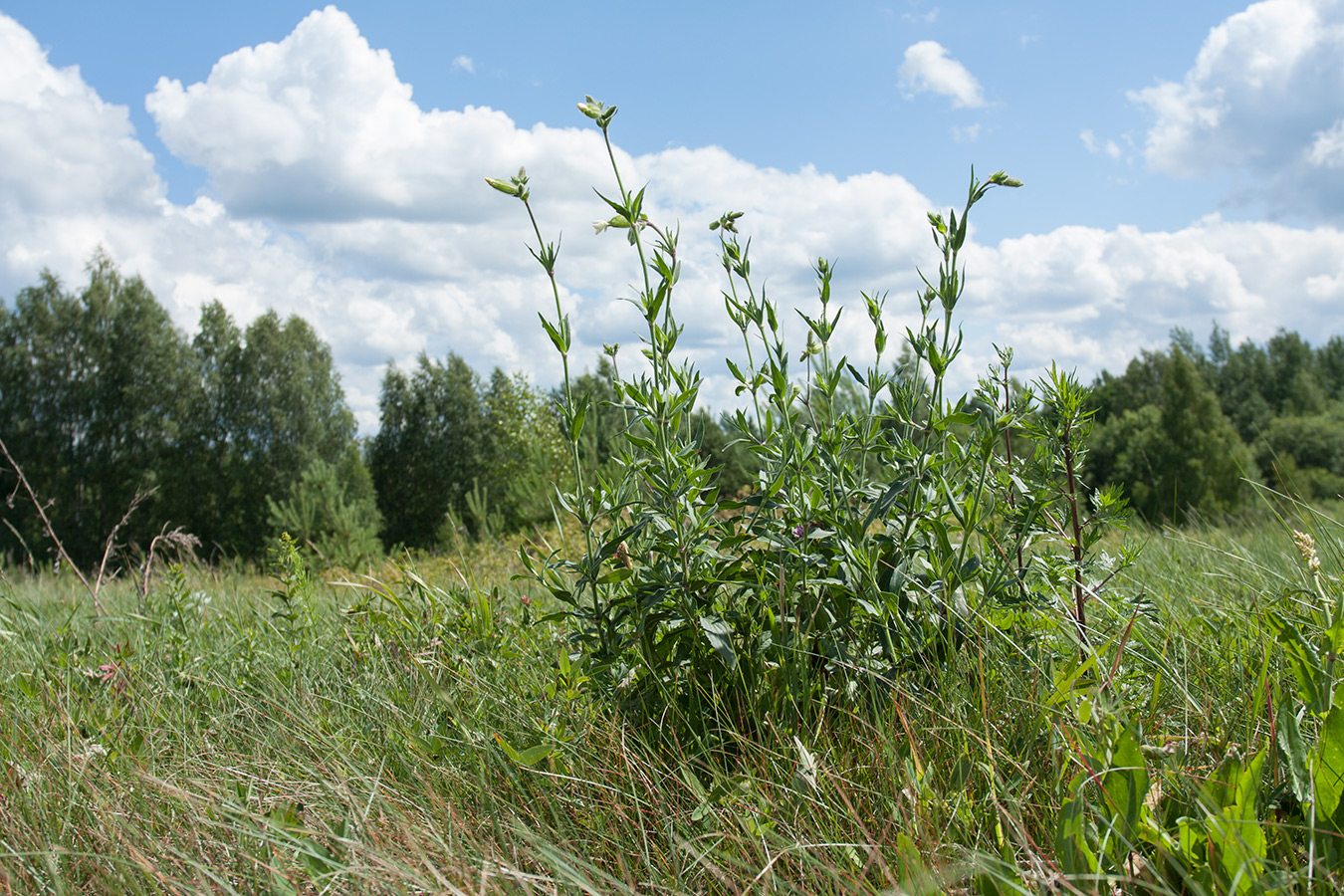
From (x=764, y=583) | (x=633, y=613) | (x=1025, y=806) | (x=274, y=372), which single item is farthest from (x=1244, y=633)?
(x=274, y=372)

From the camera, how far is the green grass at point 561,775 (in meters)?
1.33

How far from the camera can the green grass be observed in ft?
4.36

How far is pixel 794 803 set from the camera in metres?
1.50

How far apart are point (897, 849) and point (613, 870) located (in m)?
0.56

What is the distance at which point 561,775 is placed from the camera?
5.35ft

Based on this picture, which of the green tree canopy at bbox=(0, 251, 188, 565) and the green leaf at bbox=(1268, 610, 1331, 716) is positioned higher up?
the green tree canopy at bbox=(0, 251, 188, 565)

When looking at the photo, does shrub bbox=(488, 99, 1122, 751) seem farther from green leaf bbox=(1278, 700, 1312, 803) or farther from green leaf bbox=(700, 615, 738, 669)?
green leaf bbox=(1278, 700, 1312, 803)

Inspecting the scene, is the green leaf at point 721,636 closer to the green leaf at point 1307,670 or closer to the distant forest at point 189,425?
the green leaf at point 1307,670

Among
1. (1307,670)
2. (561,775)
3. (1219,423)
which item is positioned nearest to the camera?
(1307,670)

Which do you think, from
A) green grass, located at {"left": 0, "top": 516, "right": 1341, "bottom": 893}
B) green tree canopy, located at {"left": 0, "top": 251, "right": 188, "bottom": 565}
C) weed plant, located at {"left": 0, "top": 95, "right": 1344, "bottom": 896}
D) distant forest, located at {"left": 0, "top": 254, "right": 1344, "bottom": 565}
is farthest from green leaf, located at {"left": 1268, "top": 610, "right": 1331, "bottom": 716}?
green tree canopy, located at {"left": 0, "top": 251, "right": 188, "bottom": 565}

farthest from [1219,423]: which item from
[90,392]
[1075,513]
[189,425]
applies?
[90,392]

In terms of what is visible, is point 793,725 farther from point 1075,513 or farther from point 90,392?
point 90,392

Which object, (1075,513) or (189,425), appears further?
(189,425)

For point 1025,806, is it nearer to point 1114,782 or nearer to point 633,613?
point 1114,782
